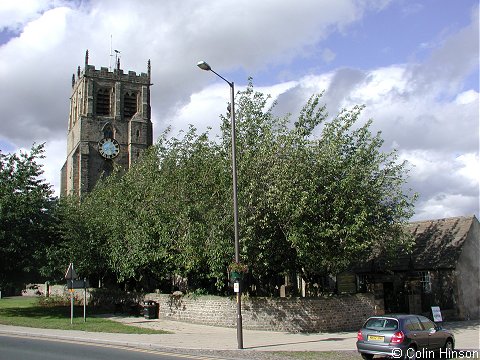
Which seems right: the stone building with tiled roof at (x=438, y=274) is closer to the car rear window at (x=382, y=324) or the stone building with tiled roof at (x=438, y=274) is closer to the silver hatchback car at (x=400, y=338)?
the silver hatchback car at (x=400, y=338)

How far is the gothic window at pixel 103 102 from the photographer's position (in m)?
75.1

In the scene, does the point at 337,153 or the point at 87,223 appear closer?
the point at 337,153

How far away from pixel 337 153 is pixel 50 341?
1342 centimetres

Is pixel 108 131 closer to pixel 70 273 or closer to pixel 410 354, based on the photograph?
pixel 70 273

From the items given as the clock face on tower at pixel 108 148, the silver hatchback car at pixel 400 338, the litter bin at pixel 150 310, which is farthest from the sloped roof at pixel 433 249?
the clock face on tower at pixel 108 148

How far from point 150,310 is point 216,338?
7528 mm

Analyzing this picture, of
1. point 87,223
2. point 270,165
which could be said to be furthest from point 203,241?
point 87,223

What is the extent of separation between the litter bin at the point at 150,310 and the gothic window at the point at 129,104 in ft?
178

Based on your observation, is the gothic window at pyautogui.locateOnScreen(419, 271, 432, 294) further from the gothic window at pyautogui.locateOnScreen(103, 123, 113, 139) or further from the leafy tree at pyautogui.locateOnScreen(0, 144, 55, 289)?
the gothic window at pyautogui.locateOnScreen(103, 123, 113, 139)

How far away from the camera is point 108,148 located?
7188 cm

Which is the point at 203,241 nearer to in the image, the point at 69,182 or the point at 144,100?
the point at 69,182

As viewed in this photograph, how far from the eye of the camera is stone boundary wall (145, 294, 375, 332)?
21.6 meters

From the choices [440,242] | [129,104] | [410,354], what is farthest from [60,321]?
[129,104]

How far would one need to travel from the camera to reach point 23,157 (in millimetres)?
29297
